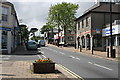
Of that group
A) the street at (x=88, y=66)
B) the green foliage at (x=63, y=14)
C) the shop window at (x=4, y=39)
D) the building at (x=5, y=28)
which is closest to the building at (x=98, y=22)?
the street at (x=88, y=66)

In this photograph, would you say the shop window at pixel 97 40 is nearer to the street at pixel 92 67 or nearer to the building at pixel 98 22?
the building at pixel 98 22

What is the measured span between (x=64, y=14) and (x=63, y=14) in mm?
331

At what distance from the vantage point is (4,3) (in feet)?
83.9

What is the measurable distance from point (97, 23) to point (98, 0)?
17.8 metres

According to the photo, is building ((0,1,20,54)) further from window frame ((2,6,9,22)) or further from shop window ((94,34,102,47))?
shop window ((94,34,102,47))

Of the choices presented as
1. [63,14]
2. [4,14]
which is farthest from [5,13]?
[63,14]

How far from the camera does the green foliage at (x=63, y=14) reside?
61.1m

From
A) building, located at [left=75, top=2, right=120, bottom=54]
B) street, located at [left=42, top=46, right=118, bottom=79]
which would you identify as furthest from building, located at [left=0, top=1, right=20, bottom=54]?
building, located at [left=75, top=2, right=120, bottom=54]

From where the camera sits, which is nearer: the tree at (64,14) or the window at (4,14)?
the window at (4,14)

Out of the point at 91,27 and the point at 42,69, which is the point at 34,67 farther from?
the point at 91,27

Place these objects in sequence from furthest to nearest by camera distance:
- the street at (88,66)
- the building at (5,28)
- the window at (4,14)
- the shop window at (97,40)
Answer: the shop window at (97,40) < the window at (4,14) < the building at (5,28) < the street at (88,66)

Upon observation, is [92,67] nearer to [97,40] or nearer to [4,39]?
[4,39]

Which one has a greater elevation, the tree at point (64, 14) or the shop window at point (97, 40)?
the tree at point (64, 14)

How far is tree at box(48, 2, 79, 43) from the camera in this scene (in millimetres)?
61128
